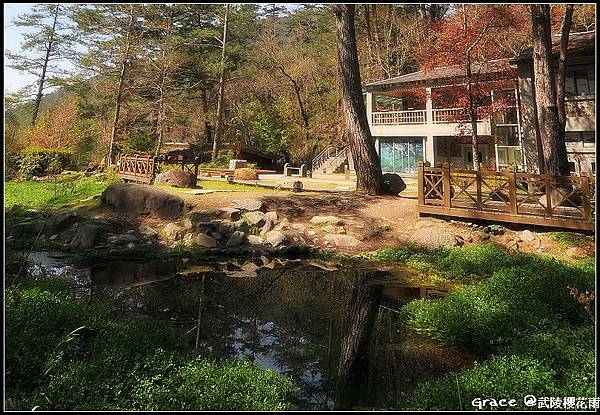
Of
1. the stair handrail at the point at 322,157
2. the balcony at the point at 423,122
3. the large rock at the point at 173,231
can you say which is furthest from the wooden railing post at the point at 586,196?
the stair handrail at the point at 322,157

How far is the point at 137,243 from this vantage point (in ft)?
35.4

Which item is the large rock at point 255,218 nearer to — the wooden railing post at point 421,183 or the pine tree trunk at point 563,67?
the wooden railing post at point 421,183

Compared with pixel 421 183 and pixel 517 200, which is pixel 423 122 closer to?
pixel 421 183

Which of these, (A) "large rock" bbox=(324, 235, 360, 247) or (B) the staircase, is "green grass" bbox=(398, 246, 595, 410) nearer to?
(A) "large rock" bbox=(324, 235, 360, 247)

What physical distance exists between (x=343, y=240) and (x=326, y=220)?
43.8 inches

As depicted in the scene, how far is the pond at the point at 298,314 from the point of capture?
484 centimetres

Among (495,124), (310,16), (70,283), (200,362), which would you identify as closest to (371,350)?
(200,362)

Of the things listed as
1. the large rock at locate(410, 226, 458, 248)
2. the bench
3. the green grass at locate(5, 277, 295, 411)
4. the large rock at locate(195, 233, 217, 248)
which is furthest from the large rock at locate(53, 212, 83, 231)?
the bench

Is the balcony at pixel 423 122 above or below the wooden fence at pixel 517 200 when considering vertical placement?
above

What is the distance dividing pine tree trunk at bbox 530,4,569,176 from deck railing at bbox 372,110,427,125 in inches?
Result: 514

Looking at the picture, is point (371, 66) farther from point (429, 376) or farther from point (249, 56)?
point (429, 376)

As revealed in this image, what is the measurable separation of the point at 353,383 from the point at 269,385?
1.08 metres

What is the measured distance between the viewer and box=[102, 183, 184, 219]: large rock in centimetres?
1227

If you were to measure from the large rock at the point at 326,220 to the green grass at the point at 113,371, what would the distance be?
6.54m
